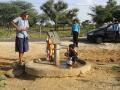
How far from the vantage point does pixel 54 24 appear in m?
57.2

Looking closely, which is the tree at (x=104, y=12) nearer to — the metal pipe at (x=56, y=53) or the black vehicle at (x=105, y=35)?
the black vehicle at (x=105, y=35)

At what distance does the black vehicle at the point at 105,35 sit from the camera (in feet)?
81.8

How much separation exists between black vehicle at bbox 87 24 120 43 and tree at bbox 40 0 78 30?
32.3 meters

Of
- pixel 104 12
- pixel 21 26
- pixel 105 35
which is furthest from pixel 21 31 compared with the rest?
pixel 104 12

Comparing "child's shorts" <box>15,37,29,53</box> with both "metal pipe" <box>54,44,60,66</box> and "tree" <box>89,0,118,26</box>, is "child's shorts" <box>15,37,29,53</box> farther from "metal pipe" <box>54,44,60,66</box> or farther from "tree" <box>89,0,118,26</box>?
"tree" <box>89,0,118,26</box>

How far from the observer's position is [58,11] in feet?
198

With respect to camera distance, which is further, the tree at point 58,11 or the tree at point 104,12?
the tree at point 58,11

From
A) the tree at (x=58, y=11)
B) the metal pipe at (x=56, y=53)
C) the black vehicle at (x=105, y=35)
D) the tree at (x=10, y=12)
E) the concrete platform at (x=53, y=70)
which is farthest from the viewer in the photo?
the tree at (x=10, y=12)

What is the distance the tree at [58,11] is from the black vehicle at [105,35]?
3225 centimetres

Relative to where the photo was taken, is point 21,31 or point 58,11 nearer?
point 21,31

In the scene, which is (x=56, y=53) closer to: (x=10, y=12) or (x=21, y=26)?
(x=21, y=26)

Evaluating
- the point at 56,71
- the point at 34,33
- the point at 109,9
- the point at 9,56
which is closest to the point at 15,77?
the point at 56,71

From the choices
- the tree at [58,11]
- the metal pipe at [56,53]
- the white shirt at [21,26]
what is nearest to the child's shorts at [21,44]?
the white shirt at [21,26]

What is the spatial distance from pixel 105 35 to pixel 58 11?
117 ft
